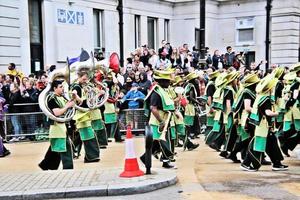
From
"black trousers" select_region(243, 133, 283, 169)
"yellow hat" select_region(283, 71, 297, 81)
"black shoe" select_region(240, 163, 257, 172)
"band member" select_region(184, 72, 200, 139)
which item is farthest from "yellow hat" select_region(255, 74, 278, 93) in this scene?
"band member" select_region(184, 72, 200, 139)

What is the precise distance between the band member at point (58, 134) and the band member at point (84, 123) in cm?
137

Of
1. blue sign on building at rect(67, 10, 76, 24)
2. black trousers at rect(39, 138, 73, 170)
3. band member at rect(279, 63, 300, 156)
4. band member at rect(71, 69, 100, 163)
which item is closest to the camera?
black trousers at rect(39, 138, 73, 170)

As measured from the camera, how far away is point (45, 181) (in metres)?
8.41

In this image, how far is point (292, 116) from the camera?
11.2 meters

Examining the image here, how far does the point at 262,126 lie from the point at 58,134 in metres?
3.62

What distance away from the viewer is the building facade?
19.5 metres

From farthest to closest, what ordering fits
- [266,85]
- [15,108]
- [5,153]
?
[15,108] < [5,153] < [266,85]

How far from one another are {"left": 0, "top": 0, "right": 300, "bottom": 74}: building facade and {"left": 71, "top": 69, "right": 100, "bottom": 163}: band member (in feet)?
26.1

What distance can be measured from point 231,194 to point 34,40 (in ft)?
47.0

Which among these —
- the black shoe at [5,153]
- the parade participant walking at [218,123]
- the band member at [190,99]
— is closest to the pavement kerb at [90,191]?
the parade participant walking at [218,123]

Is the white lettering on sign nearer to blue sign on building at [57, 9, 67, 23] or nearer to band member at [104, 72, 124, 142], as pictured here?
blue sign on building at [57, 9, 67, 23]

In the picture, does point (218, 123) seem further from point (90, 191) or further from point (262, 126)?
point (90, 191)

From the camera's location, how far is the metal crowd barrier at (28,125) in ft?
46.3

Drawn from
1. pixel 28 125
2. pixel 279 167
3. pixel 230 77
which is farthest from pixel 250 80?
pixel 28 125
